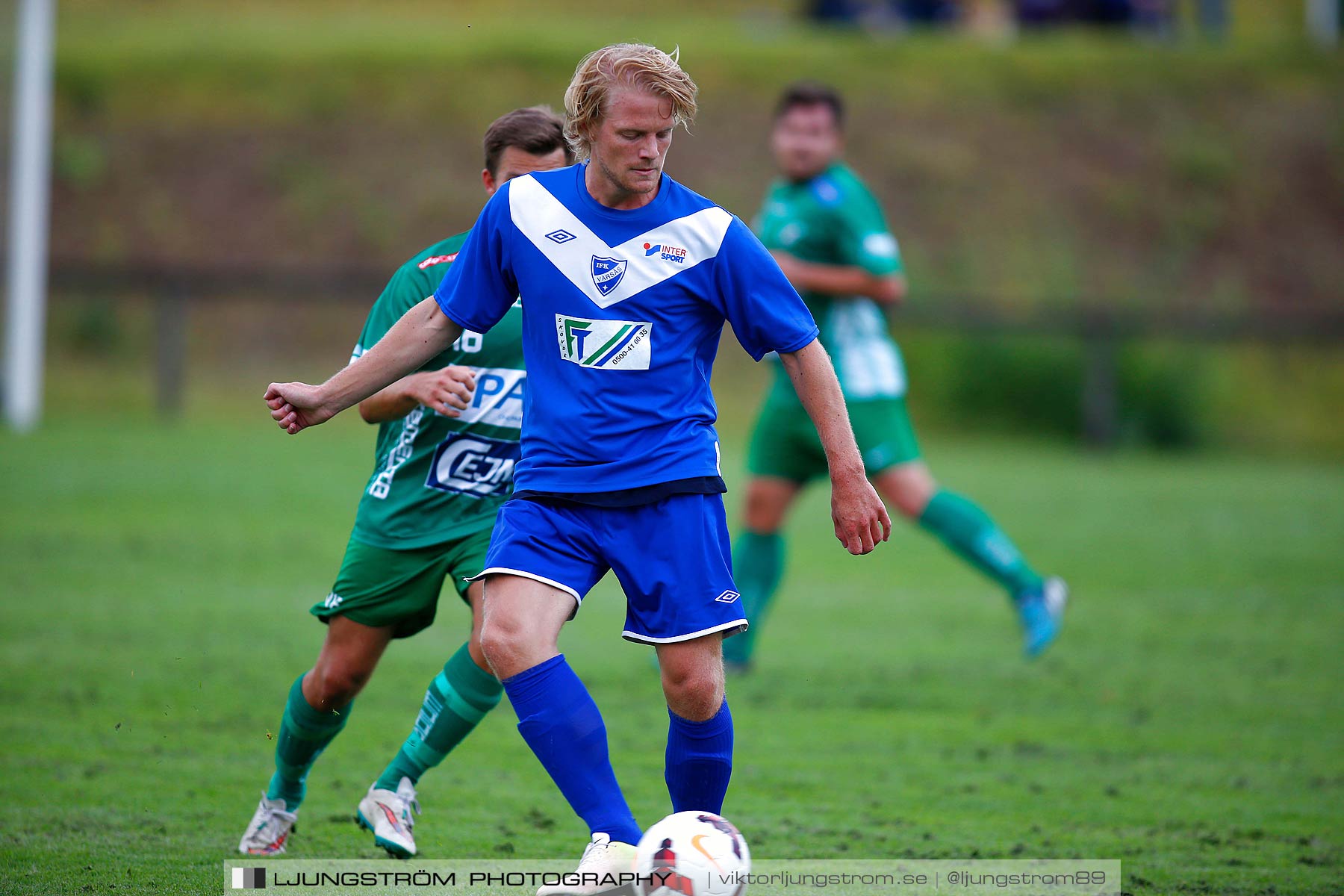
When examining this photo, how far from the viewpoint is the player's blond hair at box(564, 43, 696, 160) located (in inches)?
133

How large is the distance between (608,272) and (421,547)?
1119 millimetres

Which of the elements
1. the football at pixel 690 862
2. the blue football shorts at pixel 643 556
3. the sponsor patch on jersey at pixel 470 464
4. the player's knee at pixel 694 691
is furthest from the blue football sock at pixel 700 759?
the sponsor patch on jersey at pixel 470 464

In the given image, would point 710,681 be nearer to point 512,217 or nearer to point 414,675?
point 512,217

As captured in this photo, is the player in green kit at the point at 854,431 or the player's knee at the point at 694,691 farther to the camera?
the player in green kit at the point at 854,431

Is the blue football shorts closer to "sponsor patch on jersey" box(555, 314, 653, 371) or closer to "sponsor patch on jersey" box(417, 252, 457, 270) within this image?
"sponsor patch on jersey" box(555, 314, 653, 371)

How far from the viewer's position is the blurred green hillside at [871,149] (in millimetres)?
24844

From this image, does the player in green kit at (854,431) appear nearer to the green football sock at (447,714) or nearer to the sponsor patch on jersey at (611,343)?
the green football sock at (447,714)

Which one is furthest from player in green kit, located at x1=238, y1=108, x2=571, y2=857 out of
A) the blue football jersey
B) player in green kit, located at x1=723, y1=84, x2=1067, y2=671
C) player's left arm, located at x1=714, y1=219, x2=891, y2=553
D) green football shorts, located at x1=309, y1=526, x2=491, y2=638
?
player in green kit, located at x1=723, y1=84, x2=1067, y2=671

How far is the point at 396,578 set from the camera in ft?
13.4

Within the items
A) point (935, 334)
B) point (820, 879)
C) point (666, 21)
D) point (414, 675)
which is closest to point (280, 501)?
point (414, 675)

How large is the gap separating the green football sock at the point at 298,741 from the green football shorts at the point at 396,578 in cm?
27

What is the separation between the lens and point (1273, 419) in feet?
69.5

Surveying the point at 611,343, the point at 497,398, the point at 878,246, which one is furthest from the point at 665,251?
the point at 878,246

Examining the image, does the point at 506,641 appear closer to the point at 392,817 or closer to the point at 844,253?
the point at 392,817
